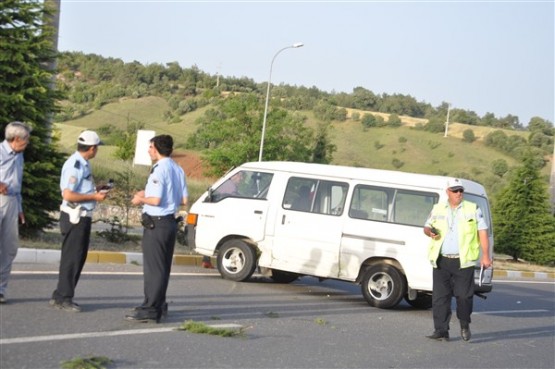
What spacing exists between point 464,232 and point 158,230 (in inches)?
140

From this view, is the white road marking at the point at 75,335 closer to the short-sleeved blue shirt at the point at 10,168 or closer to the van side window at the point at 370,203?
the short-sleeved blue shirt at the point at 10,168

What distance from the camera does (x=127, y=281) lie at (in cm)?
1244

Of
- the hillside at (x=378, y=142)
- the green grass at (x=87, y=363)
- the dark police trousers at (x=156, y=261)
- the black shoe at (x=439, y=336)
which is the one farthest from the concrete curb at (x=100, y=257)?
the hillside at (x=378, y=142)

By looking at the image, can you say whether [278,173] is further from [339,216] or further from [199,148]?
[199,148]

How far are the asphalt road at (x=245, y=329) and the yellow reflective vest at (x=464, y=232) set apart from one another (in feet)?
3.37

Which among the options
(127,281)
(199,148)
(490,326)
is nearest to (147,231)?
(127,281)

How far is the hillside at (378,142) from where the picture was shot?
7206 centimetres

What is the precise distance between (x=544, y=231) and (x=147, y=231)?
88.6 feet

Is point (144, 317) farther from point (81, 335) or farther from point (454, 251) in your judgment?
point (454, 251)

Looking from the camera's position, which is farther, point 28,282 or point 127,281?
point 127,281

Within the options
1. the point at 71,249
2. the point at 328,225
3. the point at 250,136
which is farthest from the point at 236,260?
the point at 250,136

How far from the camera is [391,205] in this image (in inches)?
528

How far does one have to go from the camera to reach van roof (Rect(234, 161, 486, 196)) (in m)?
13.4

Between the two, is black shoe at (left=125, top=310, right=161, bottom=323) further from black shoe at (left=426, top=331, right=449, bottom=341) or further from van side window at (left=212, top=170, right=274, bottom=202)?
van side window at (left=212, top=170, right=274, bottom=202)
